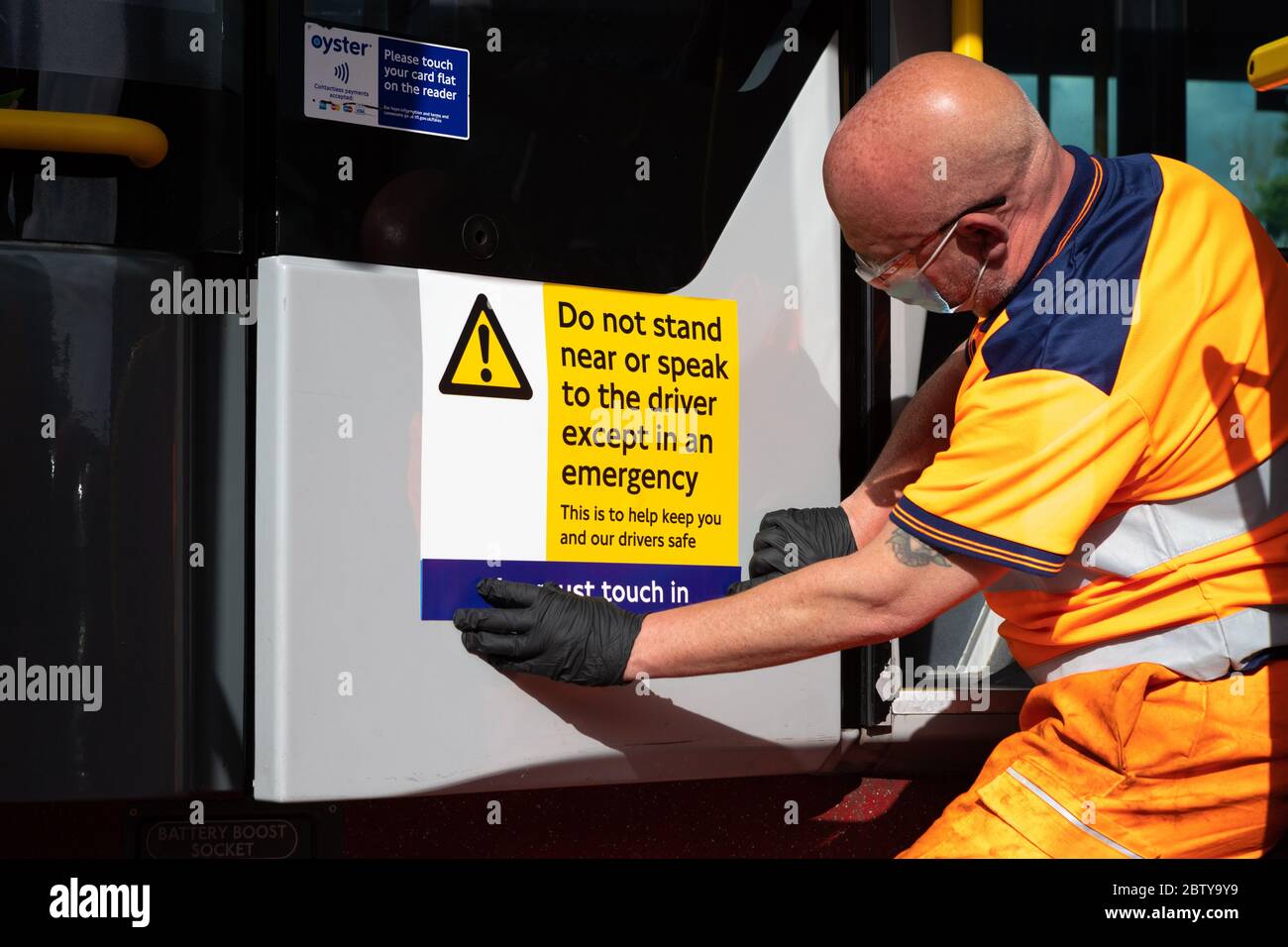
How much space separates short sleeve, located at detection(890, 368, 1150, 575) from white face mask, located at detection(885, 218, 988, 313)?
0.23m

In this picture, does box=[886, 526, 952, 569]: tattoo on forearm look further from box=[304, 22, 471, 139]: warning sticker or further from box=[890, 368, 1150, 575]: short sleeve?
box=[304, 22, 471, 139]: warning sticker

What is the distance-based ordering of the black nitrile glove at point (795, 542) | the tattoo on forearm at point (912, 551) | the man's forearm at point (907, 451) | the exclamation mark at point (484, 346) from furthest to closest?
1. the man's forearm at point (907, 451)
2. the black nitrile glove at point (795, 542)
3. the exclamation mark at point (484, 346)
4. the tattoo on forearm at point (912, 551)

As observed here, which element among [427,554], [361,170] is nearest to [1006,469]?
[427,554]

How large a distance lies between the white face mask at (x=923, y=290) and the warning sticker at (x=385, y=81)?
0.62 meters

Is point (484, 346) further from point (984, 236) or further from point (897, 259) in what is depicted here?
point (984, 236)

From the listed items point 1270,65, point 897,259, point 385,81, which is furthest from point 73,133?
point 1270,65

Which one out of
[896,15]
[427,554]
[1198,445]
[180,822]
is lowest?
[180,822]

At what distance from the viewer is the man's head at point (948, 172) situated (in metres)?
1.75

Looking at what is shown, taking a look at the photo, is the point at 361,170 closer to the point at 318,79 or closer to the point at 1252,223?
the point at 318,79

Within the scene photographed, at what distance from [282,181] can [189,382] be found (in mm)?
→ 276

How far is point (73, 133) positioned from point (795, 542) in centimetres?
107

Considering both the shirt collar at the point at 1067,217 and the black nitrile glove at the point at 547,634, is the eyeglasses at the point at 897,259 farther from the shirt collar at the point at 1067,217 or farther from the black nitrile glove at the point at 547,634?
the black nitrile glove at the point at 547,634

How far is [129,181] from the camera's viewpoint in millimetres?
1721

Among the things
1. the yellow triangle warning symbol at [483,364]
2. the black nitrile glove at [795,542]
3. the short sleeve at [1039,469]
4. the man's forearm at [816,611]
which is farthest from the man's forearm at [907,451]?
the yellow triangle warning symbol at [483,364]
